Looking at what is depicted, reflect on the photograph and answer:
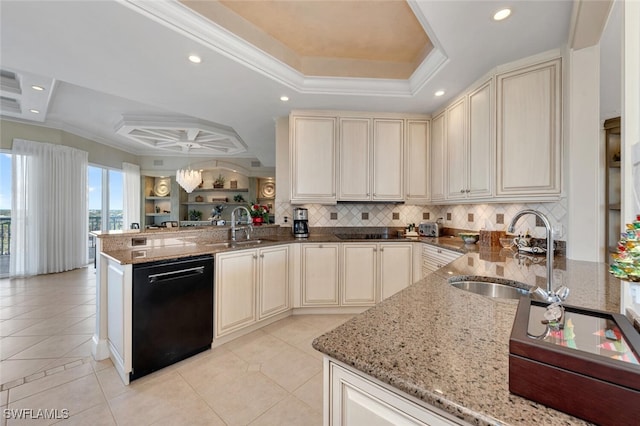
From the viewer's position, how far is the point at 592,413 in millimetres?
414

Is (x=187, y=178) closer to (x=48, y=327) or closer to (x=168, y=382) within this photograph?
(x=48, y=327)

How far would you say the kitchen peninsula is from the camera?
47 centimetres

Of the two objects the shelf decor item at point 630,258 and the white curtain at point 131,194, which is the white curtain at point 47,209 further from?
the shelf decor item at point 630,258

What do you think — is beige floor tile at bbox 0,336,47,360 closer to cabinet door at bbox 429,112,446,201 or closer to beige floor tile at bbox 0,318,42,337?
beige floor tile at bbox 0,318,42,337

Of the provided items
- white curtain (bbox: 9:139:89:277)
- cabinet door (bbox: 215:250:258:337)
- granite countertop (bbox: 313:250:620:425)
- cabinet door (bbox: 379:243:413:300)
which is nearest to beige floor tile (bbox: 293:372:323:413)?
cabinet door (bbox: 215:250:258:337)

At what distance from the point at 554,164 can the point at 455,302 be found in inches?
68.7

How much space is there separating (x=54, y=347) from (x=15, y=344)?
0.39m

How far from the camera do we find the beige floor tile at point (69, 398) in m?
1.62

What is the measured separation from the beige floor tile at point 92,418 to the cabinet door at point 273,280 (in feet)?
4.29

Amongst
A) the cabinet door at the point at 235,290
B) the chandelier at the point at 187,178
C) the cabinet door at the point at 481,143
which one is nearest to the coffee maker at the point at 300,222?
the cabinet door at the point at 235,290

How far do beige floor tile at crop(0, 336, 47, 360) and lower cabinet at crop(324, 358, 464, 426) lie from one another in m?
3.09

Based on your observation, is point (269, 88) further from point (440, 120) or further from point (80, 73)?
point (440, 120)

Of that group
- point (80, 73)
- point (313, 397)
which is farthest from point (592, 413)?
point (80, 73)

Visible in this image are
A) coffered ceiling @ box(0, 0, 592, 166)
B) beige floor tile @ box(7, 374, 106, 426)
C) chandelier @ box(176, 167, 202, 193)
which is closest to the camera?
beige floor tile @ box(7, 374, 106, 426)
